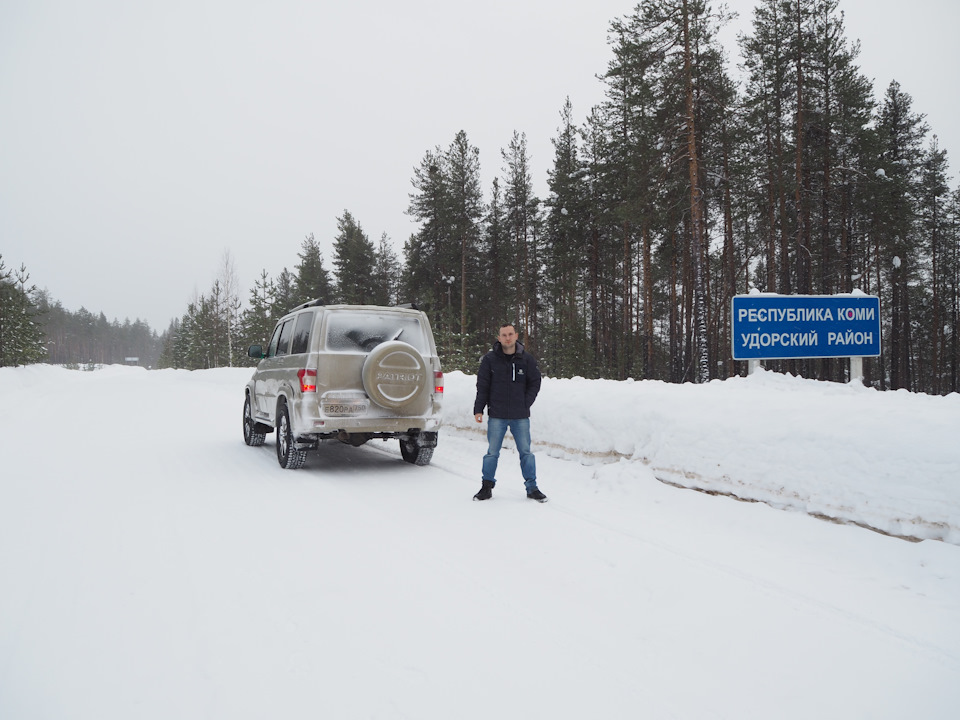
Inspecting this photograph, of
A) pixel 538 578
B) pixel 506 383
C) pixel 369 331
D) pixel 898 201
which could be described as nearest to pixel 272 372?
pixel 369 331

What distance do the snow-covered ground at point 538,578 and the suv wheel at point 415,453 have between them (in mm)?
448

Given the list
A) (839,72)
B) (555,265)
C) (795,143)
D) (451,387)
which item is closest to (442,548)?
(451,387)

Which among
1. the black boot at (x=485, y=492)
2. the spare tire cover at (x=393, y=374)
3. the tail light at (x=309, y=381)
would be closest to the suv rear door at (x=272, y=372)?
the tail light at (x=309, y=381)

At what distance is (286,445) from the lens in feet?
26.5

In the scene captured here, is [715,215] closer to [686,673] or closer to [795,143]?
[795,143]

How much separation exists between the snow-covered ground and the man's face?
1.77 meters

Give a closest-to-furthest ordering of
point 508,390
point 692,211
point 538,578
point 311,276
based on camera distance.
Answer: point 538,578, point 508,390, point 692,211, point 311,276

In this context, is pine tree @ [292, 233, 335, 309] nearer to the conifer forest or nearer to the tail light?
the conifer forest

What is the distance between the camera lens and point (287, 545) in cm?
475

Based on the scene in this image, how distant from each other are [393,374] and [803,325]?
584 centimetres

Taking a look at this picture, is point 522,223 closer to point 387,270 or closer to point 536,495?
point 387,270

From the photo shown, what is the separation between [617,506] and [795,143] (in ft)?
73.6

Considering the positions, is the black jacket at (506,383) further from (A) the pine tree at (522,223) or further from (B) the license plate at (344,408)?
(A) the pine tree at (522,223)

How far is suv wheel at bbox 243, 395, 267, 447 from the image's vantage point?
407 inches
